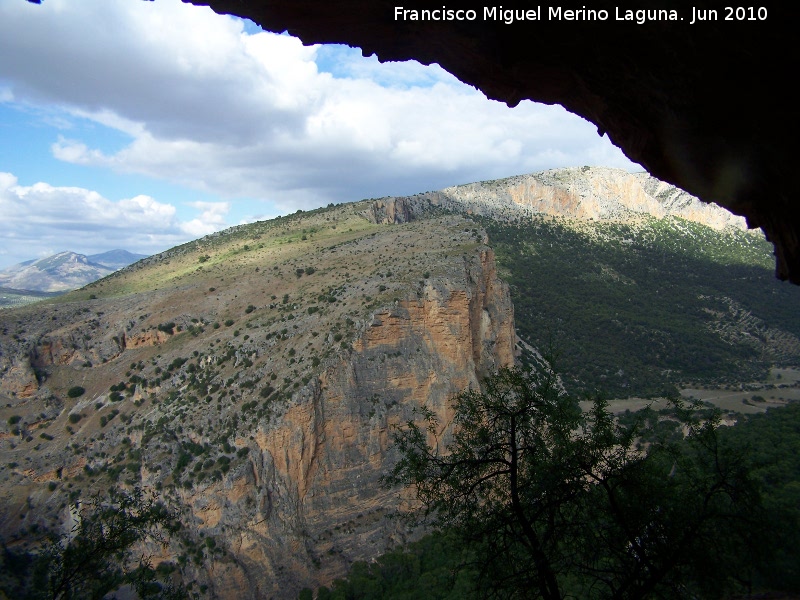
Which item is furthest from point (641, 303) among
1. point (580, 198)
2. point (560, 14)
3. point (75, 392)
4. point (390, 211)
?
point (560, 14)

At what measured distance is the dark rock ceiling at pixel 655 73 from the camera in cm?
565

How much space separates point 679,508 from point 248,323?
2961 centimetres

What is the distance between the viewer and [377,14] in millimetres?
6953

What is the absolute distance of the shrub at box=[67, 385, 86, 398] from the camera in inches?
1325

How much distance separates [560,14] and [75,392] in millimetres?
38022

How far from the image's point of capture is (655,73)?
21.0 feet

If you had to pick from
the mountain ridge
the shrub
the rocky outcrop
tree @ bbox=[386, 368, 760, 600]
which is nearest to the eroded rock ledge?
tree @ bbox=[386, 368, 760, 600]

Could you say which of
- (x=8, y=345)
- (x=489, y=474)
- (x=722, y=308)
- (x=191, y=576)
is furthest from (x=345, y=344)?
(x=722, y=308)

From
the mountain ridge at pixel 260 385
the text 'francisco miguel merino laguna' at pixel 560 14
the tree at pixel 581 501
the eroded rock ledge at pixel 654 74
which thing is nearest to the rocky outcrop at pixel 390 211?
the mountain ridge at pixel 260 385

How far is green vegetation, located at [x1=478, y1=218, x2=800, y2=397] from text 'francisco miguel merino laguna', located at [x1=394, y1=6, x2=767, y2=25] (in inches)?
1597

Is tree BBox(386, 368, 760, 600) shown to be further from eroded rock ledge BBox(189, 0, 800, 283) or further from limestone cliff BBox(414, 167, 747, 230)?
limestone cliff BBox(414, 167, 747, 230)

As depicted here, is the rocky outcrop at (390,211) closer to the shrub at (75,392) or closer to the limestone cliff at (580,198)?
the limestone cliff at (580,198)

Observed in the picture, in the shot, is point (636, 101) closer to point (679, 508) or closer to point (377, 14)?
point (377, 14)

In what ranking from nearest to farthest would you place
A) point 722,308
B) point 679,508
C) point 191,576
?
point 679,508 → point 191,576 → point 722,308
